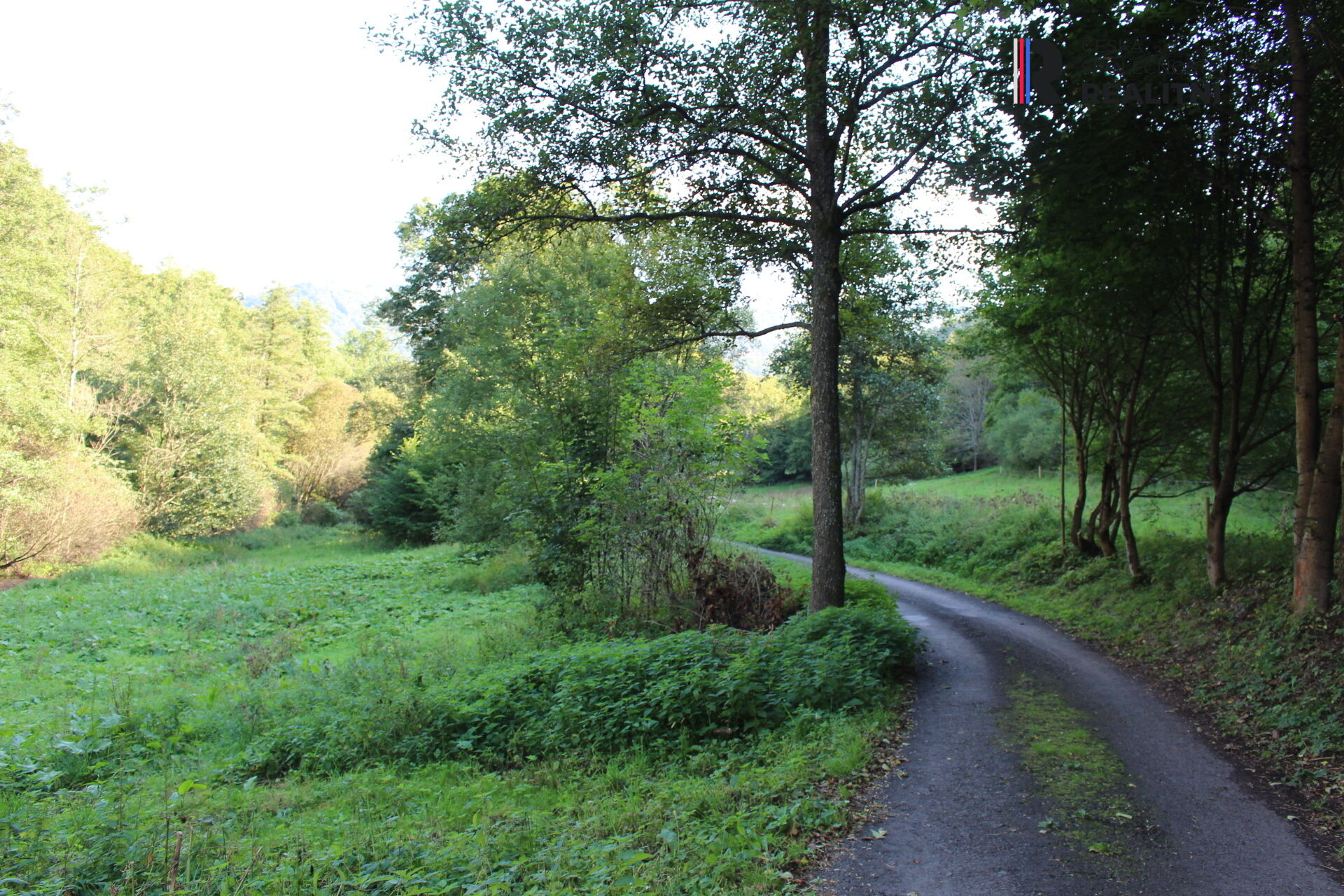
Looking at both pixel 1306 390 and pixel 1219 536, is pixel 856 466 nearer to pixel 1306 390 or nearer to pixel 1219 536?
pixel 1219 536

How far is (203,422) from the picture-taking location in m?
33.8

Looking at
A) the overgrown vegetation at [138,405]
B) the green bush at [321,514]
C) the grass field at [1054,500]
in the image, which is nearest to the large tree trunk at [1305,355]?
the grass field at [1054,500]

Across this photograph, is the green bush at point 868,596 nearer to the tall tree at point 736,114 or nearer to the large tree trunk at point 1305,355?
the tall tree at point 736,114

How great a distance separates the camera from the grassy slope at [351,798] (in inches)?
184

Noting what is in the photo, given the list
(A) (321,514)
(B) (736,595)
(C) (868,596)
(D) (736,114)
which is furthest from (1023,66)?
(A) (321,514)

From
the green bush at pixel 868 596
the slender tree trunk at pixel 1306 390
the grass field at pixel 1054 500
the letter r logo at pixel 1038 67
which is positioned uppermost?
the letter r logo at pixel 1038 67

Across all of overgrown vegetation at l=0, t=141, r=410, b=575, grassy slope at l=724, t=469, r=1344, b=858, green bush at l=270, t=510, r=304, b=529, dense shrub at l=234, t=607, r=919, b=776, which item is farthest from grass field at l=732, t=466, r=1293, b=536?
green bush at l=270, t=510, r=304, b=529

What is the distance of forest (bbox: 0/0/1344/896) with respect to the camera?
5.39 metres

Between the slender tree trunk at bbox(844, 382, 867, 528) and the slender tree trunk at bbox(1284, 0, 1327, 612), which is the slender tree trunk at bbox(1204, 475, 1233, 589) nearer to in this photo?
the slender tree trunk at bbox(1284, 0, 1327, 612)

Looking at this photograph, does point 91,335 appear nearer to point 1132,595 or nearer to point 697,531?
point 697,531

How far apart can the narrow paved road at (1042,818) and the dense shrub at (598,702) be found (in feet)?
3.67

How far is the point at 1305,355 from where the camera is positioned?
909cm

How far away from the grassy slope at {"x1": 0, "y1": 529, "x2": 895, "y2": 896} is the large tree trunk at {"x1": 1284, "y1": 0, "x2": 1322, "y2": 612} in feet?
18.3

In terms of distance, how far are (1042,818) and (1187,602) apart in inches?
346
